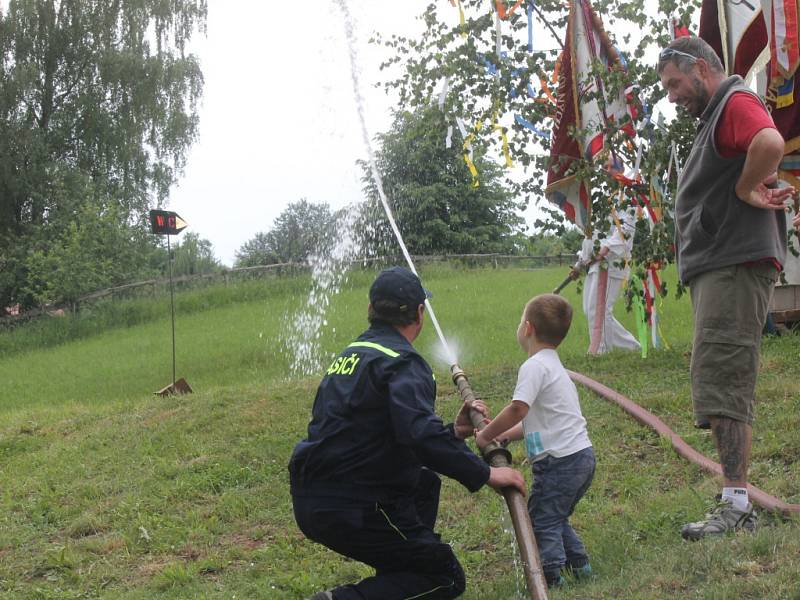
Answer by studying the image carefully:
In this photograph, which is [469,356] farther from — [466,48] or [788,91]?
[788,91]

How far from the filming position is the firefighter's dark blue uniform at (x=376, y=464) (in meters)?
3.64

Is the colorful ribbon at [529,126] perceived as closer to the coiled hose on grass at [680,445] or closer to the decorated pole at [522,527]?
the coiled hose on grass at [680,445]

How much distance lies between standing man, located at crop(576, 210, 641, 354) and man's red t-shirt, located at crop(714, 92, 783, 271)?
5.89m

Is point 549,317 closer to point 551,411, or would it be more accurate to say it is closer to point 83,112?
point 551,411

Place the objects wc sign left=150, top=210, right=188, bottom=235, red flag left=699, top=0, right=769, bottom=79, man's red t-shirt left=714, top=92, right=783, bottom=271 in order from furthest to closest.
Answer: wc sign left=150, top=210, right=188, bottom=235 → red flag left=699, top=0, right=769, bottom=79 → man's red t-shirt left=714, top=92, right=783, bottom=271

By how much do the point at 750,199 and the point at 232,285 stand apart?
1012 inches

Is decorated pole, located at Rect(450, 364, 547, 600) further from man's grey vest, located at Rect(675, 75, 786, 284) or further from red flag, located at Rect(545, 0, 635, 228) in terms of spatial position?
red flag, located at Rect(545, 0, 635, 228)

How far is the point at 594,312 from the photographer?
1113 centimetres

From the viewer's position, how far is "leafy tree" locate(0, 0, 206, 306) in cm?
2830

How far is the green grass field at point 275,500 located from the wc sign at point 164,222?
8.61ft

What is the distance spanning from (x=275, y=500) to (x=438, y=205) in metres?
30.7

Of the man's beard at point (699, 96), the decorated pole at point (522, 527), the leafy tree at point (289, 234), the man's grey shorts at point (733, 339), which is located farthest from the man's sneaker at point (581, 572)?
the leafy tree at point (289, 234)

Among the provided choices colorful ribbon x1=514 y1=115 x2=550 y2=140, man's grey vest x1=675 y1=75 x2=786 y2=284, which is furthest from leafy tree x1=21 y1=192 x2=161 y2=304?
man's grey vest x1=675 y1=75 x2=786 y2=284

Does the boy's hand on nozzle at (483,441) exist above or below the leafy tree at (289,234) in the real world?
below
